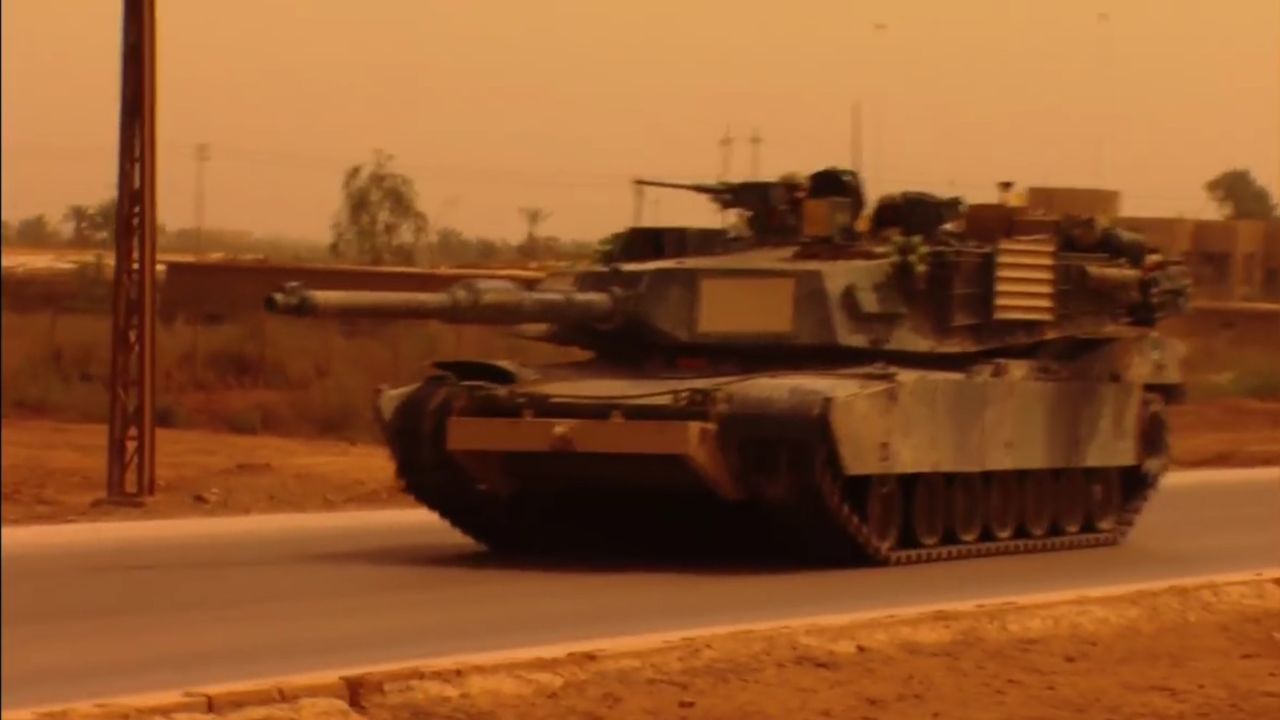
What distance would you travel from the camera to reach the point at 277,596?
31.9 ft

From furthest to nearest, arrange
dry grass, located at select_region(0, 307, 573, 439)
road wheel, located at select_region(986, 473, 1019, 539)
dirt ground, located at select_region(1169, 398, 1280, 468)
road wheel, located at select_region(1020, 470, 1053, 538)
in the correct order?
dry grass, located at select_region(0, 307, 573, 439) < road wheel, located at select_region(1020, 470, 1053, 538) < dirt ground, located at select_region(1169, 398, 1280, 468) < road wheel, located at select_region(986, 473, 1019, 539)

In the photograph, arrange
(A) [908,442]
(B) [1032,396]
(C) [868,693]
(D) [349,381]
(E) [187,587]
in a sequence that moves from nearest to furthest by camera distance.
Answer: (E) [187,587], (C) [868,693], (A) [908,442], (B) [1032,396], (D) [349,381]

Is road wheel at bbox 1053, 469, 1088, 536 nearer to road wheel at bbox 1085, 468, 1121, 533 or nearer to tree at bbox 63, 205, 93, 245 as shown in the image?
road wheel at bbox 1085, 468, 1121, 533

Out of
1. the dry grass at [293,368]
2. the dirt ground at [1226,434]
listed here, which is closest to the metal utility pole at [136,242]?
the dry grass at [293,368]

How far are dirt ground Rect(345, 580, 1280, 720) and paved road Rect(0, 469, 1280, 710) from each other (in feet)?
2.03

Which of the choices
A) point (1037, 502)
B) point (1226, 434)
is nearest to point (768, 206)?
point (1037, 502)

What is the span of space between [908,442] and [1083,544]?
2.27 metres

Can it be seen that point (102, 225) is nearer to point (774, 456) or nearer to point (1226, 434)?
point (774, 456)

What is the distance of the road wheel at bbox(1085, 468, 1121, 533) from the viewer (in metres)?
15.8

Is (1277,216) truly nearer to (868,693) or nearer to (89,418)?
(868,693)

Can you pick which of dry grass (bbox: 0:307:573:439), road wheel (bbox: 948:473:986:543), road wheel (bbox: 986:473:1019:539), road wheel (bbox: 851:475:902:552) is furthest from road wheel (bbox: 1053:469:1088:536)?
dry grass (bbox: 0:307:573:439)

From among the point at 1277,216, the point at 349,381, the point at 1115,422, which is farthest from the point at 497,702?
the point at 349,381

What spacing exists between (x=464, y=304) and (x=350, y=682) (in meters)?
4.85

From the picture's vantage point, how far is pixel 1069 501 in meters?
15.6
